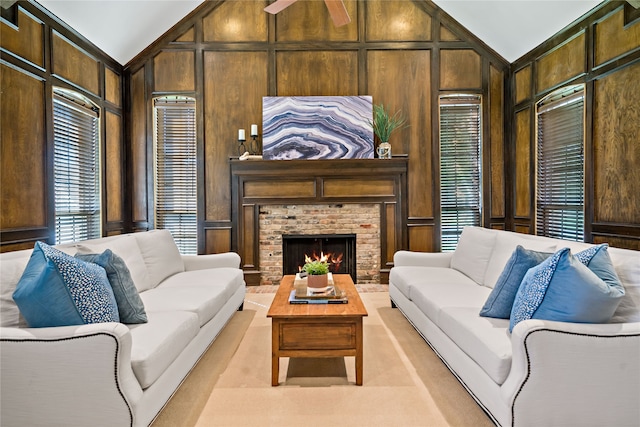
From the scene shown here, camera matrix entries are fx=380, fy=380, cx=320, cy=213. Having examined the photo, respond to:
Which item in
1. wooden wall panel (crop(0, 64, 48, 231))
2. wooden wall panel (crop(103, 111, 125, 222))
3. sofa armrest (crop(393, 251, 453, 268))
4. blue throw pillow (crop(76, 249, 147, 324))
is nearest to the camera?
blue throw pillow (crop(76, 249, 147, 324))

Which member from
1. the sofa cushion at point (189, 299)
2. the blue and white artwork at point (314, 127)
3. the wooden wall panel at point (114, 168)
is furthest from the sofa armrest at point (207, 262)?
the blue and white artwork at point (314, 127)

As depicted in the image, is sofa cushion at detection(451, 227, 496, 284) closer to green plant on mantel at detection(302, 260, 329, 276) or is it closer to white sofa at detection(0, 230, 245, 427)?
green plant on mantel at detection(302, 260, 329, 276)

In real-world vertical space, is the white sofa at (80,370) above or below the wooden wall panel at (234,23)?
below

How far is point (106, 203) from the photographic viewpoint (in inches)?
188

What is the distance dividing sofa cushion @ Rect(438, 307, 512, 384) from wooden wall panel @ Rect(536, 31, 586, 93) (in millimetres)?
3209

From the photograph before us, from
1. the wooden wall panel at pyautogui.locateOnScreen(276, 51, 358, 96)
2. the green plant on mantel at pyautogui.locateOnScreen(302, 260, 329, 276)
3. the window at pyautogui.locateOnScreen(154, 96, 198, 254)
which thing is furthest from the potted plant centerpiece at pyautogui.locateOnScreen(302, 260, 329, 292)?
the wooden wall panel at pyautogui.locateOnScreen(276, 51, 358, 96)

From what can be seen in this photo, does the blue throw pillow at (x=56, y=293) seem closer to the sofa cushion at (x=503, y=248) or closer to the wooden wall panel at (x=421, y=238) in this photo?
the sofa cushion at (x=503, y=248)

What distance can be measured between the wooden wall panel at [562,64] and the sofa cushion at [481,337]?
3.21m

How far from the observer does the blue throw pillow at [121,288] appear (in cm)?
218

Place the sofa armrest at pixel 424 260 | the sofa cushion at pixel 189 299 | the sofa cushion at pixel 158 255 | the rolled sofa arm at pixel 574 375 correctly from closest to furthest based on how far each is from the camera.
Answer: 1. the rolled sofa arm at pixel 574 375
2. the sofa cushion at pixel 189 299
3. the sofa cushion at pixel 158 255
4. the sofa armrest at pixel 424 260

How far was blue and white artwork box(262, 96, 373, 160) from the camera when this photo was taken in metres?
5.18

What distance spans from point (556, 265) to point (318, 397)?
4.87 feet

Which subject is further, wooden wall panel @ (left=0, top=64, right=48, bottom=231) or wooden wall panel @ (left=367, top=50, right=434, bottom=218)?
wooden wall panel @ (left=367, top=50, right=434, bottom=218)

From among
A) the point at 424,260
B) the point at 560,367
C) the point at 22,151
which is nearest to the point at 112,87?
the point at 22,151
